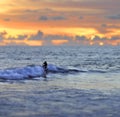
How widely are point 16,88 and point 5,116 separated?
12031 mm

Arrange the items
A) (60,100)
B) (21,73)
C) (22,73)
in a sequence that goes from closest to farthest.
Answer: (60,100) < (21,73) < (22,73)

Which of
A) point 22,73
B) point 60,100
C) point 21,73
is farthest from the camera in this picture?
point 22,73

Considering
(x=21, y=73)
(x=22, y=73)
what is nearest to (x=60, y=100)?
(x=21, y=73)

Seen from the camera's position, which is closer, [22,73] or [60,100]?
[60,100]

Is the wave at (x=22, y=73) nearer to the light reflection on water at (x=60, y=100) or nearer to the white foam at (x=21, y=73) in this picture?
the white foam at (x=21, y=73)

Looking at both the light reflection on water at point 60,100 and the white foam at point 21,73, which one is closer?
the light reflection on water at point 60,100

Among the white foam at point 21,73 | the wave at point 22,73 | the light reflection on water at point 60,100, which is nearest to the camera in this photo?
the light reflection on water at point 60,100

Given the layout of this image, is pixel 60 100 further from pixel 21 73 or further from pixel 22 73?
pixel 22 73

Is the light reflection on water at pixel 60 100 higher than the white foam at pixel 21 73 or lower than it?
lower

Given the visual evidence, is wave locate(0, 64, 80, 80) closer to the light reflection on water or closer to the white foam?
the white foam

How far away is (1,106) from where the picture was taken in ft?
85.6

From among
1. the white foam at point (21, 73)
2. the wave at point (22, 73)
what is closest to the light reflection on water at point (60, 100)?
the wave at point (22, 73)

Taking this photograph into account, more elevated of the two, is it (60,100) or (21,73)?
(21,73)

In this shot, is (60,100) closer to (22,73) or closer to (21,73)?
(21,73)
